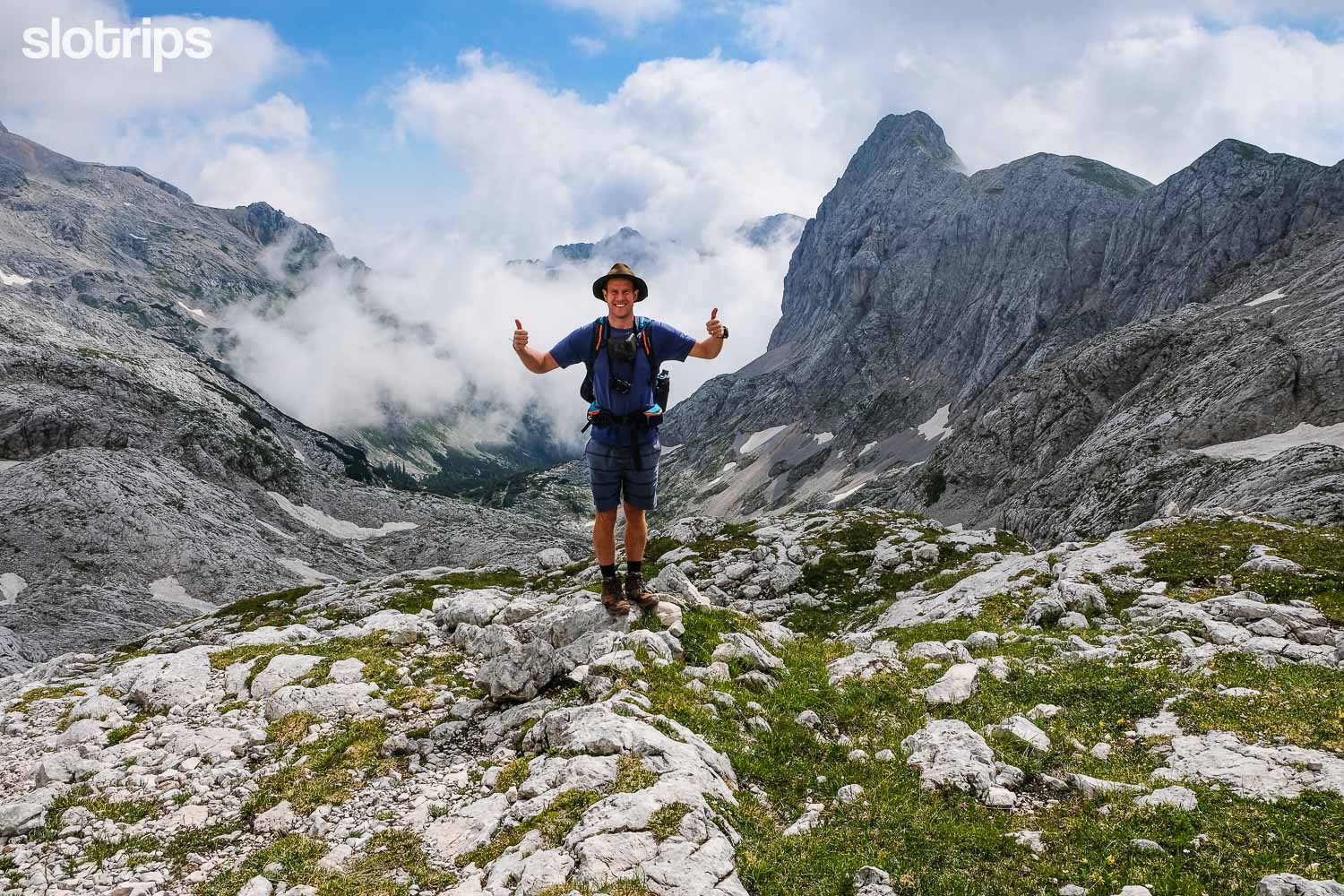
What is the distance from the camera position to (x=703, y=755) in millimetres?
9594

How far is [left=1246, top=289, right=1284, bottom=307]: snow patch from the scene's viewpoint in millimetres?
108062

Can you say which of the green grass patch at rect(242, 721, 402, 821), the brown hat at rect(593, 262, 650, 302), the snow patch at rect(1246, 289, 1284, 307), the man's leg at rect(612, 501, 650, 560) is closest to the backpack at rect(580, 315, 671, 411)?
the brown hat at rect(593, 262, 650, 302)

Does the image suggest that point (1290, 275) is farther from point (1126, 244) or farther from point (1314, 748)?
point (1314, 748)

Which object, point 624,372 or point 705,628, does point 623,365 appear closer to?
point 624,372

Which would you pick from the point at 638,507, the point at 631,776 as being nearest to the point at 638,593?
the point at 638,507

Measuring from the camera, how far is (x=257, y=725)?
12711mm

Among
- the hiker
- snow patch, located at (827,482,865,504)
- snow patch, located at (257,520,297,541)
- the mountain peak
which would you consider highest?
the mountain peak

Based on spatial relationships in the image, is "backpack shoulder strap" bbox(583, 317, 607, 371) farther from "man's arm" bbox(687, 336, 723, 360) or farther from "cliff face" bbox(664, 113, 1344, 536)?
"cliff face" bbox(664, 113, 1344, 536)

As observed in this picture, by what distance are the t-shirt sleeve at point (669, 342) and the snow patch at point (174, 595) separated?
388ft

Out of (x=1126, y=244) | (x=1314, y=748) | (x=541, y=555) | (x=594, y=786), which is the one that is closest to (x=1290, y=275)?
(x=1126, y=244)

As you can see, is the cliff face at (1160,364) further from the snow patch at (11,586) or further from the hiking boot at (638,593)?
the snow patch at (11,586)

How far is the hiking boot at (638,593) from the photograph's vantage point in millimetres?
14977

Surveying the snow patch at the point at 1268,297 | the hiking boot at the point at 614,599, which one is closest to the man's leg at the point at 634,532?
the hiking boot at the point at 614,599

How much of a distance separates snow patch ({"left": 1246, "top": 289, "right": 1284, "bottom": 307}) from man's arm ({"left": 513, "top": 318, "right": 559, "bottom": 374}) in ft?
453
